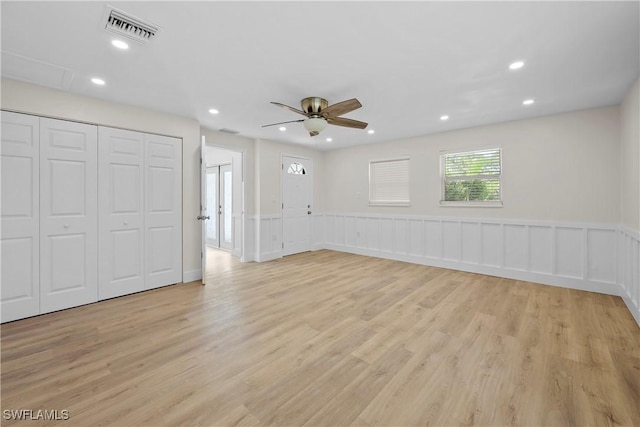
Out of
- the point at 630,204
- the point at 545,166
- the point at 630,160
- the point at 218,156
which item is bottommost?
the point at 630,204

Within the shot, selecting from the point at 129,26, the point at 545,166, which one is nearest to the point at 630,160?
the point at 545,166

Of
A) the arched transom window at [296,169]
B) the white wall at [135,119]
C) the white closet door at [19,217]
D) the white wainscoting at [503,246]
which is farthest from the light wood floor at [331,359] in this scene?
the arched transom window at [296,169]

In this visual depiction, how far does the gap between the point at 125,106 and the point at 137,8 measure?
2.24 meters

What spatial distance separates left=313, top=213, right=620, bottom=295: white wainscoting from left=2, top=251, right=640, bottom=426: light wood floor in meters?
0.44

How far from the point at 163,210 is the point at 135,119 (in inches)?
50.8

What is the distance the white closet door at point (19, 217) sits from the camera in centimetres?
284

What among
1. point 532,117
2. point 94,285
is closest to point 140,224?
point 94,285

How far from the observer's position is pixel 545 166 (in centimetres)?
416

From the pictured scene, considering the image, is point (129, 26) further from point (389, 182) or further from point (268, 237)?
point (389, 182)

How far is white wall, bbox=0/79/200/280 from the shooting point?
9.61 feet

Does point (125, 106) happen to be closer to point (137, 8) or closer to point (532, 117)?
point (137, 8)

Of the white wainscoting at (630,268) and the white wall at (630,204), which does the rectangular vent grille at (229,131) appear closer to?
the white wall at (630,204)


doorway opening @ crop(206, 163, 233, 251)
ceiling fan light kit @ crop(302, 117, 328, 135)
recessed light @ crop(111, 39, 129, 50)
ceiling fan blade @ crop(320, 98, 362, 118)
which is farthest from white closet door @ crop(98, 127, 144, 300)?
doorway opening @ crop(206, 163, 233, 251)

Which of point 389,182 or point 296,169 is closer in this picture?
point 389,182
